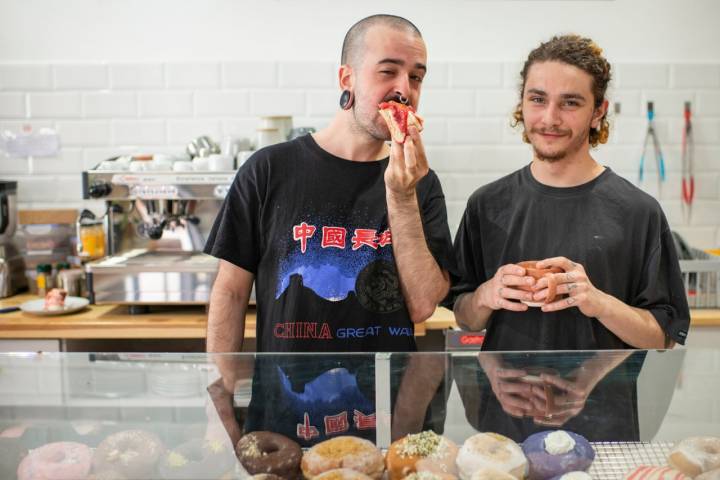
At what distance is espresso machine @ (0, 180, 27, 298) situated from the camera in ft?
11.9

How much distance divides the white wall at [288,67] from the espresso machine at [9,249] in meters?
0.25

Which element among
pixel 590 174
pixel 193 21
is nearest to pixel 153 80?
pixel 193 21

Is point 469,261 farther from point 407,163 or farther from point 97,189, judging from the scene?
point 97,189

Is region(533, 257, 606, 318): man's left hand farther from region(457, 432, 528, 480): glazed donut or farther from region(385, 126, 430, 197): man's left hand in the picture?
region(457, 432, 528, 480): glazed donut

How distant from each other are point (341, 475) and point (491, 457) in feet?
0.87

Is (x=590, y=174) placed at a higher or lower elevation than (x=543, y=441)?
higher

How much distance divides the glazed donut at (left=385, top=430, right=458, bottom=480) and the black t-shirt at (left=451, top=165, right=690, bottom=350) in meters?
0.73

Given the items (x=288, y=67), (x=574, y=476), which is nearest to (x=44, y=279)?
(x=288, y=67)

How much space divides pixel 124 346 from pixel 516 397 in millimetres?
2589

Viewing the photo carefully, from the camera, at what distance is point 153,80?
384 cm

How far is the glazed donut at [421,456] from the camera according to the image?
1261 mm

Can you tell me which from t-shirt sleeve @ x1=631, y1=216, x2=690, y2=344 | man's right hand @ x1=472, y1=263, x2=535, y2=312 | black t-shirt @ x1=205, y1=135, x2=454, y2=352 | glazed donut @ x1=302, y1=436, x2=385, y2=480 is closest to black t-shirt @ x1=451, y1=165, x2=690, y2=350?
t-shirt sleeve @ x1=631, y1=216, x2=690, y2=344

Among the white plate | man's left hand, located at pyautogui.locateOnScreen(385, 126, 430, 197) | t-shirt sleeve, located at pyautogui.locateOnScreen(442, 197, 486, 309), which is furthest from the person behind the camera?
the white plate

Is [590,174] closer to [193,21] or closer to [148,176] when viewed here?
[148,176]
